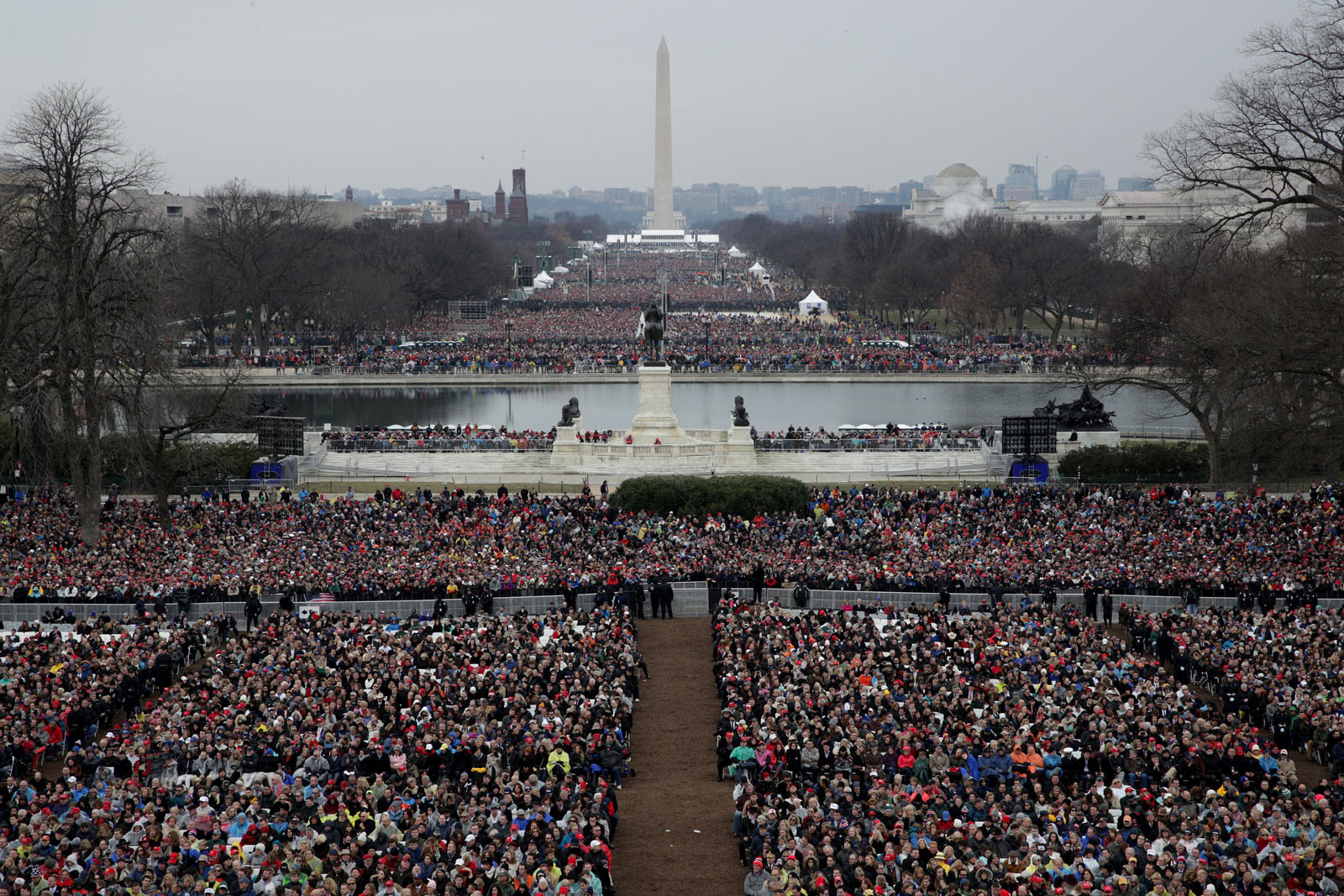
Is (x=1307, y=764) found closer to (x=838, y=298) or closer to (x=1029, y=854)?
(x=1029, y=854)

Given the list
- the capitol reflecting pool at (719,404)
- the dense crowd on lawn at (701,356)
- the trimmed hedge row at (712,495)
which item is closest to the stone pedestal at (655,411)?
the trimmed hedge row at (712,495)

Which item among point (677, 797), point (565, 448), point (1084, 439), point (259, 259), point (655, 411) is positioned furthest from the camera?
point (259, 259)

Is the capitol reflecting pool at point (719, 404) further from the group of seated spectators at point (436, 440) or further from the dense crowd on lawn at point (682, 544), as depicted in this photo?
the dense crowd on lawn at point (682, 544)

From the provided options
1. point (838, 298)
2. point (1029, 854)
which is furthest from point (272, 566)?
point (838, 298)

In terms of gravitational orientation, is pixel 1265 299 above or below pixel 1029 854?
above

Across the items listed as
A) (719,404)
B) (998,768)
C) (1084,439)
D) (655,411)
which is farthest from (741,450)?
(998,768)

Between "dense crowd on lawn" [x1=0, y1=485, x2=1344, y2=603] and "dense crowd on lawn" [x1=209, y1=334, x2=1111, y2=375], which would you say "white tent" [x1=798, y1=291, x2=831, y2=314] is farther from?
"dense crowd on lawn" [x1=0, y1=485, x2=1344, y2=603]

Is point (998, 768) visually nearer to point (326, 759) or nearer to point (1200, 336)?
point (326, 759)
